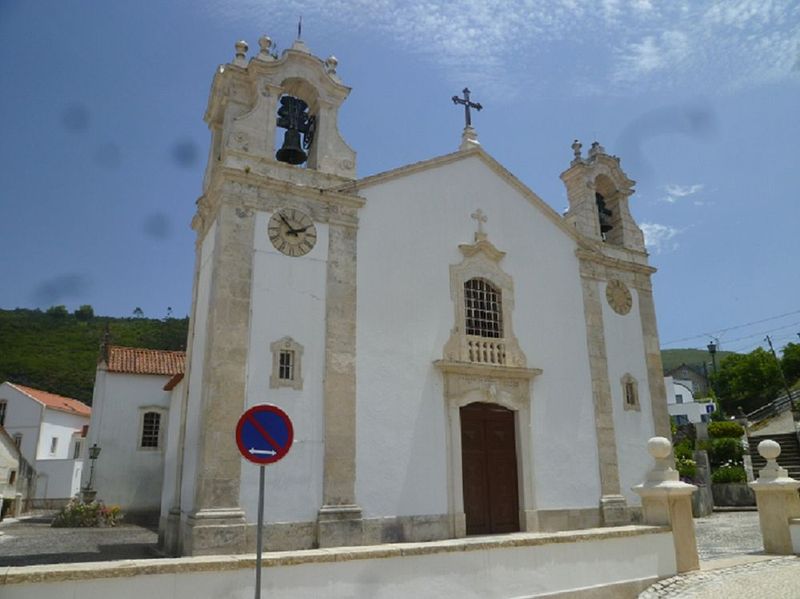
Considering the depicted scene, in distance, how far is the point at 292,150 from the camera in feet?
36.9

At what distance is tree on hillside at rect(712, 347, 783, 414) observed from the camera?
4012cm

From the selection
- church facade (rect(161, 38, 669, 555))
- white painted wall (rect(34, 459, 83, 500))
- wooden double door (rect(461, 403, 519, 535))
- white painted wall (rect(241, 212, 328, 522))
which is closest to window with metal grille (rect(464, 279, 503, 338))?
church facade (rect(161, 38, 669, 555))

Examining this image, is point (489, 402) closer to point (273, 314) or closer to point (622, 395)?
point (622, 395)

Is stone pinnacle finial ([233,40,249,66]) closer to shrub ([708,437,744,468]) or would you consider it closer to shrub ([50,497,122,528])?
shrub ([50,497,122,528])

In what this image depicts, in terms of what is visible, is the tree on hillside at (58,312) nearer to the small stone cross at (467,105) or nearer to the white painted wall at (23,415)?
the white painted wall at (23,415)

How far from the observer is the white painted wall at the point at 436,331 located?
33.2ft

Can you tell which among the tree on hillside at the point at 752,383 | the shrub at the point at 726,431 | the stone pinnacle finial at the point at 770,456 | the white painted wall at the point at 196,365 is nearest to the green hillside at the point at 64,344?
the white painted wall at the point at 196,365

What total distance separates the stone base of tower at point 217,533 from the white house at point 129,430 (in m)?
13.4

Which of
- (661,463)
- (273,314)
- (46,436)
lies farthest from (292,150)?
(46,436)

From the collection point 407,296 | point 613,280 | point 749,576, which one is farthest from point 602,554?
point 613,280

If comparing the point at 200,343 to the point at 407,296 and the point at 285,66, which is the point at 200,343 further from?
the point at 285,66

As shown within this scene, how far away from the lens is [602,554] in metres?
6.95

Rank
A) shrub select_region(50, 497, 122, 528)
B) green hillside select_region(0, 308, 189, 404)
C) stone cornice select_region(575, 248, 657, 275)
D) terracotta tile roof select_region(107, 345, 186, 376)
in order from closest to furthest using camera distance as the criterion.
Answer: stone cornice select_region(575, 248, 657, 275)
shrub select_region(50, 497, 122, 528)
terracotta tile roof select_region(107, 345, 186, 376)
green hillside select_region(0, 308, 189, 404)

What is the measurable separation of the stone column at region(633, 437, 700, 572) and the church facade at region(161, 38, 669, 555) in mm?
3445
